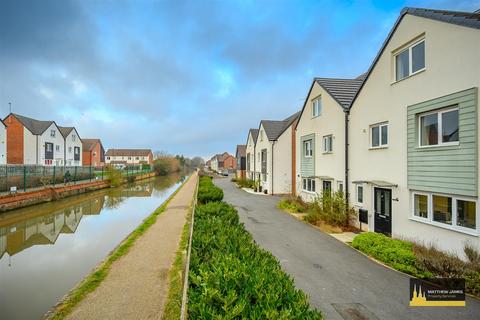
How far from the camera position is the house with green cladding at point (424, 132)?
6.95 metres

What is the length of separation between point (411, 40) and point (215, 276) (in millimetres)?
10204

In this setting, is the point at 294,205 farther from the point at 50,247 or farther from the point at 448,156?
the point at 50,247

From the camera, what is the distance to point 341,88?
15.0m

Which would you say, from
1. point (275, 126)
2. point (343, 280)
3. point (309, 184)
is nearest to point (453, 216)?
point (343, 280)

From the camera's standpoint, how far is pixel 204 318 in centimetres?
284

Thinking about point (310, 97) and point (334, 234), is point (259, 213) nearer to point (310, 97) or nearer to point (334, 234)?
point (334, 234)

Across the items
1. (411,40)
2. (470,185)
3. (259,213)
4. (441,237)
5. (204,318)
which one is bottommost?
(259,213)

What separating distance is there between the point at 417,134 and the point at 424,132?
220 mm

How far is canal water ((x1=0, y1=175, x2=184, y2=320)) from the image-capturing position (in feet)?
21.6

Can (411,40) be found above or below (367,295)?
above

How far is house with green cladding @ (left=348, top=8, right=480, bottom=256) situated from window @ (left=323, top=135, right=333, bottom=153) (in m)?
3.11

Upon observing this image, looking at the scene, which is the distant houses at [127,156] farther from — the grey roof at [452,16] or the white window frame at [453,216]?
the grey roof at [452,16]

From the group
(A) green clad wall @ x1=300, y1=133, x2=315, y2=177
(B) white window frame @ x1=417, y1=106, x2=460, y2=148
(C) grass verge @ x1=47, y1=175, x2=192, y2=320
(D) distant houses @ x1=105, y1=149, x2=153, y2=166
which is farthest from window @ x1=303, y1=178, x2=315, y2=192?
(D) distant houses @ x1=105, y1=149, x2=153, y2=166

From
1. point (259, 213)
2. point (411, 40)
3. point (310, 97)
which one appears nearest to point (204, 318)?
point (411, 40)
